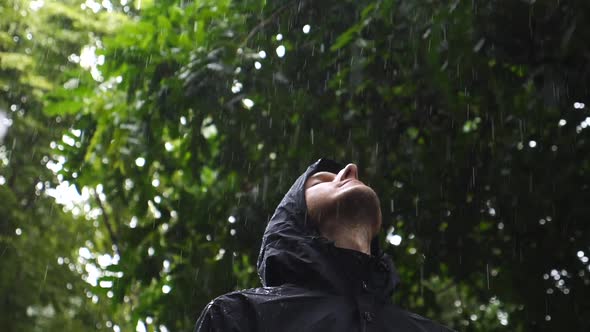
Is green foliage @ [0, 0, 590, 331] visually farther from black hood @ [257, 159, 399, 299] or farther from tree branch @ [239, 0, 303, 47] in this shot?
black hood @ [257, 159, 399, 299]

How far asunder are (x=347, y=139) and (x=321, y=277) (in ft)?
12.4

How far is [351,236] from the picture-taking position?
307 centimetres

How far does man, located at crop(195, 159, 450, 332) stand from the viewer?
2617 mm

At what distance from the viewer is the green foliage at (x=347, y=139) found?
571 cm

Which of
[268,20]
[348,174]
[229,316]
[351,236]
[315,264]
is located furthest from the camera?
[268,20]

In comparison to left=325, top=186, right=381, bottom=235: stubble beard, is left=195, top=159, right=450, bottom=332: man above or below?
below

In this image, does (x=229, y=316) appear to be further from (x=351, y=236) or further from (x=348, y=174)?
(x=348, y=174)

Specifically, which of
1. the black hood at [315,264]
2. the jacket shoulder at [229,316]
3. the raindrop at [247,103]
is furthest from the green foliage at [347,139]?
the jacket shoulder at [229,316]

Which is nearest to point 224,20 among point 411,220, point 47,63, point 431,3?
point 431,3

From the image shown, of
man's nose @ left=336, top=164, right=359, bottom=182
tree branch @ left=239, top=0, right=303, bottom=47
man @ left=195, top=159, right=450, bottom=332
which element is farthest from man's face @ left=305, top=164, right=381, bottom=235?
tree branch @ left=239, top=0, right=303, bottom=47

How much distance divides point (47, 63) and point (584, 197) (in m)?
7.04

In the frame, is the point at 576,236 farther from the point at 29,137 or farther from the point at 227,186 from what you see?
the point at 29,137

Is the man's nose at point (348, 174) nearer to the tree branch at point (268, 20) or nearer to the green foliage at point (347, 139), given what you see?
the green foliage at point (347, 139)

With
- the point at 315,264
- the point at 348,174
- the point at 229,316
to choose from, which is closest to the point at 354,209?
the point at 348,174
